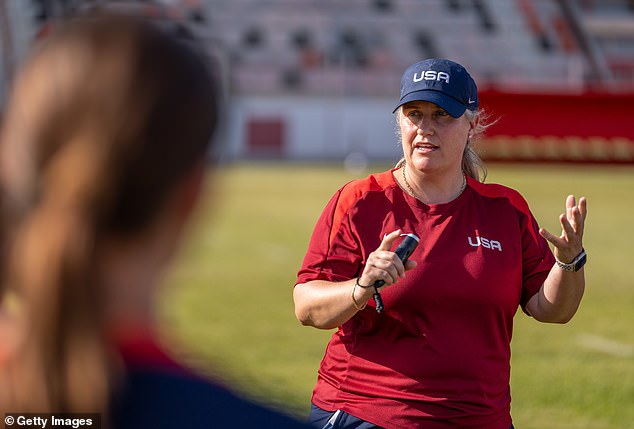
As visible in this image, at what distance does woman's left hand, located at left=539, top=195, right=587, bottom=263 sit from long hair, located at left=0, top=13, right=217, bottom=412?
2.67m

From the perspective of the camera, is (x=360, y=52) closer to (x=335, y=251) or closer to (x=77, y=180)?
(x=335, y=251)

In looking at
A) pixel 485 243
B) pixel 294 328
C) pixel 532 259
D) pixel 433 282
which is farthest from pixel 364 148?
pixel 433 282

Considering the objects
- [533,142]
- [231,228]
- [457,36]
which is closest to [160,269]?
[231,228]

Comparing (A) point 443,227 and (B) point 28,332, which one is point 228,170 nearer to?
(B) point 28,332

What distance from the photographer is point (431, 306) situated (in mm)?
3650

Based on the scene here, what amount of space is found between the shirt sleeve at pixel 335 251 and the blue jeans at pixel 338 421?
0.46 meters

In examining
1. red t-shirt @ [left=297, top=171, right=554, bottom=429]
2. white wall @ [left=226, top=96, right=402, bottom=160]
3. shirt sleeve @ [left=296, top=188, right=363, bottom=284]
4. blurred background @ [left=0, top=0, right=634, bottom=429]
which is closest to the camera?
red t-shirt @ [left=297, top=171, right=554, bottom=429]

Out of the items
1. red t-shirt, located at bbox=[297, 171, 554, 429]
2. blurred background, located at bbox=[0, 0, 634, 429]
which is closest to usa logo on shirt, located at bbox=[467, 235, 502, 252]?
red t-shirt, located at bbox=[297, 171, 554, 429]

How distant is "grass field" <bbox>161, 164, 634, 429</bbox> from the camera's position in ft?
22.1

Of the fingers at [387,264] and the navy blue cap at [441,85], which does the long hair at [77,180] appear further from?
the navy blue cap at [441,85]

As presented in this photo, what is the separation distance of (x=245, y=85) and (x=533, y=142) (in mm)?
28398

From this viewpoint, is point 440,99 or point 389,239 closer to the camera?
point 389,239

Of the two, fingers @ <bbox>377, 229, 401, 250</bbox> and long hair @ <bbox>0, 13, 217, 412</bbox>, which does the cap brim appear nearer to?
fingers @ <bbox>377, 229, 401, 250</bbox>

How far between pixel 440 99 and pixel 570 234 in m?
0.65
